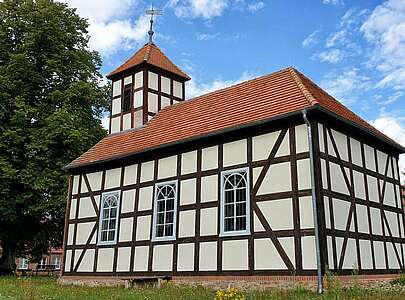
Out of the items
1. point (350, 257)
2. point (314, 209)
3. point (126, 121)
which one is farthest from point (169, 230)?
point (126, 121)

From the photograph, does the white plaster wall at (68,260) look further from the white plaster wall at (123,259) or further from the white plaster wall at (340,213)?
the white plaster wall at (340,213)

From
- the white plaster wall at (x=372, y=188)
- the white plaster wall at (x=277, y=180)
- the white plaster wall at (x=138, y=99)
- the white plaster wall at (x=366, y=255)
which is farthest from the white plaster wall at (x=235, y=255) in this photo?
the white plaster wall at (x=138, y=99)

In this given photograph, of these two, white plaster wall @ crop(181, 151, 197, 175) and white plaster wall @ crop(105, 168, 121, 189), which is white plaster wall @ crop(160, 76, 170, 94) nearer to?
white plaster wall @ crop(105, 168, 121, 189)

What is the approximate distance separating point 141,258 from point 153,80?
356 inches

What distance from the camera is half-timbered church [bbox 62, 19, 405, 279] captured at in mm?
12273

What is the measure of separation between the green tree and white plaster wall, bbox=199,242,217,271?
9.69 m

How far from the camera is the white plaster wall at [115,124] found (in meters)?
21.8

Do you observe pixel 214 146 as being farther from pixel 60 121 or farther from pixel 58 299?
pixel 60 121

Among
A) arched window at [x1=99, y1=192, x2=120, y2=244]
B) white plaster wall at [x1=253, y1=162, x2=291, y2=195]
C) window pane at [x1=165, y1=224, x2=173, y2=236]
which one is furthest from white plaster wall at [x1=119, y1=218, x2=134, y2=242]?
white plaster wall at [x1=253, y1=162, x2=291, y2=195]

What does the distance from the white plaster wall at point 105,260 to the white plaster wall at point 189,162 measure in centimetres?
429

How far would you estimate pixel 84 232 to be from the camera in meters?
18.1

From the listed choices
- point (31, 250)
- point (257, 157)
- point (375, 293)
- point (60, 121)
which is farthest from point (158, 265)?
point (31, 250)

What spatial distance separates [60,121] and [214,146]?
9.92m

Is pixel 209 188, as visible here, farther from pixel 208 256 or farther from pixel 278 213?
pixel 278 213
